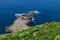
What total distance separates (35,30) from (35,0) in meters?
80.8

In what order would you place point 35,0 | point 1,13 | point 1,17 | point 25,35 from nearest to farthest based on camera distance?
point 25,35 → point 1,17 → point 1,13 → point 35,0

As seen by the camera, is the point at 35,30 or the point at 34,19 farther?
the point at 34,19

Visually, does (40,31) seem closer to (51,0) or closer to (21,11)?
(21,11)

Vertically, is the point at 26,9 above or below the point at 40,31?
above

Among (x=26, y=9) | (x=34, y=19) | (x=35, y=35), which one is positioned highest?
(x=26, y=9)

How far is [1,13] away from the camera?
68.4m

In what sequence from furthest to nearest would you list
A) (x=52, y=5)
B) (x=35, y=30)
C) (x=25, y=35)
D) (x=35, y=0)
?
(x=35, y=0), (x=52, y=5), (x=35, y=30), (x=25, y=35)

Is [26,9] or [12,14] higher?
[26,9]

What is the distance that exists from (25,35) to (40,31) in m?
1.11

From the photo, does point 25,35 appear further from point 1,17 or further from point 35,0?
point 35,0

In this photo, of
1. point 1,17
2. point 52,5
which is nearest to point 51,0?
point 52,5

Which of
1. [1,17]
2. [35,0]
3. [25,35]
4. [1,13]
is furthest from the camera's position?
[35,0]

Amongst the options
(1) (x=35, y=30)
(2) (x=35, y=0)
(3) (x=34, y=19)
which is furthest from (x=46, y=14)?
(1) (x=35, y=30)

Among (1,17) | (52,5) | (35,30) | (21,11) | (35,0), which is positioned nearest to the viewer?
(35,30)
